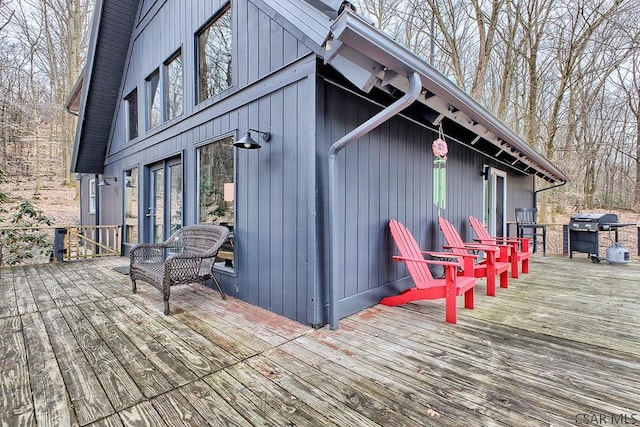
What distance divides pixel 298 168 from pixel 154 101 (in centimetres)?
470

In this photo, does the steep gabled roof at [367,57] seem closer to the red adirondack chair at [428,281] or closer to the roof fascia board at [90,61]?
the roof fascia board at [90,61]

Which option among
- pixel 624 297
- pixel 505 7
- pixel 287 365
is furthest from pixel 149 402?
pixel 505 7

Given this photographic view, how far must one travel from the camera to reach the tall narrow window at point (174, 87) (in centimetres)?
481

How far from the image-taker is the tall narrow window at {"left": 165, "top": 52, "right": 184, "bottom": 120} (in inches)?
189

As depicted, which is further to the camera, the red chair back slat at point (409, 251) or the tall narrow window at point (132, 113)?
the tall narrow window at point (132, 113)

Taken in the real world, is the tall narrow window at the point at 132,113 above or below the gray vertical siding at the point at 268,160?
above

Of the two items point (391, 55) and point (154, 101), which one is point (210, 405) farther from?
point (154, 101)

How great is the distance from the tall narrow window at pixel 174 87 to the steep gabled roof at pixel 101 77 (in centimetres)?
238

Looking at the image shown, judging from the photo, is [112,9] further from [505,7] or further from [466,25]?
[505,7]

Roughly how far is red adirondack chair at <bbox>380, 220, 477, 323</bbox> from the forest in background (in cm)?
523

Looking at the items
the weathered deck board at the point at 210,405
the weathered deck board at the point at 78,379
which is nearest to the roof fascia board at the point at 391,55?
the weathered deck board at the point at 210,405

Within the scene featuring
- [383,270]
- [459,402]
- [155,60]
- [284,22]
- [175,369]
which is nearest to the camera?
[459,402]

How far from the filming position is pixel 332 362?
1974mm

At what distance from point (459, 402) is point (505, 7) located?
1041 centimetres
